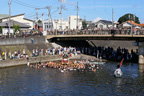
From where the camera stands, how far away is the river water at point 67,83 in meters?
33.7

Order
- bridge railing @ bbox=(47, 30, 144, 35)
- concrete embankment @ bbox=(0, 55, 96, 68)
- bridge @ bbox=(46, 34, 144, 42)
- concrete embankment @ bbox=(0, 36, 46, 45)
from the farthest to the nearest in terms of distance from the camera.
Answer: bridge @ bbox=(46, 34, 144, 42) → concrete embankment @ bbox=(0, 36, 46, 45) → bridge railing @ bbox=(47, 30, 144, 35) → concrete embankment @ bbox=(0, 55, 96, 68)

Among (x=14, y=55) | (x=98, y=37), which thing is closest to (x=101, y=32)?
(x=98, y=37)

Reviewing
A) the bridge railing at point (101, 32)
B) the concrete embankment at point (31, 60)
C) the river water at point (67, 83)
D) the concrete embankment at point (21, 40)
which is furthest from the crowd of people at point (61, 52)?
the river water at point (67, 83)

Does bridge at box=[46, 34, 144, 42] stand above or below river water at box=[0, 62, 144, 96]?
above

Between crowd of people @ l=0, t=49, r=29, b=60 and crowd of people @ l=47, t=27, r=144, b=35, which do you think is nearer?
crowd of people @ l=0, t=49, r=29, b=60

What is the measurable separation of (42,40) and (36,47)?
5821 millimetres

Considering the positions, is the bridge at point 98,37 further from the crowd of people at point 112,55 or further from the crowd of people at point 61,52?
the crowd of people at point 112,55

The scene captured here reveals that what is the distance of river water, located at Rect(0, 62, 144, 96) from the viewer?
3369 cm

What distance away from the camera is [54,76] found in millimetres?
43875

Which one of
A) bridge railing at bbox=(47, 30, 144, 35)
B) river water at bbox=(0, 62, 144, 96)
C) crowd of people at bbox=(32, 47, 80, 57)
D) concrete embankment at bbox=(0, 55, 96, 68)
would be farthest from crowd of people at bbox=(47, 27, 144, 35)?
river water at bbox=(0, 62, 144, 96)

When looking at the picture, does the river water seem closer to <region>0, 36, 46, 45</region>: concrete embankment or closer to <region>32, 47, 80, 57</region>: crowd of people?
<region>32, 47, 80, 57</region>: crowd of people

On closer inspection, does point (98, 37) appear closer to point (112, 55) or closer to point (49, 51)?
point (112, 55)

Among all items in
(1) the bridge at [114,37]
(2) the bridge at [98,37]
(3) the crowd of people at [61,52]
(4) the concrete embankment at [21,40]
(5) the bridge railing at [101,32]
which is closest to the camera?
(3) the crowd of people at [61,52]

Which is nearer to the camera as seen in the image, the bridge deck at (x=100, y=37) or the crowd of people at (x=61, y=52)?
the crowd of people at (x=61, y=52)
